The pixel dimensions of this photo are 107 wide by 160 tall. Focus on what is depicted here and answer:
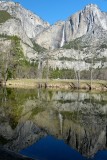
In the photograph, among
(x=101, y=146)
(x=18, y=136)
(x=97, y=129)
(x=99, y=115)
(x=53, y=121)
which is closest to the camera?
(x=101, y=146)

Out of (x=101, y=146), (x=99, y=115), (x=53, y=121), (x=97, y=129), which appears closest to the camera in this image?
(x=101, y=146)

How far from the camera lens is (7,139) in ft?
82.3

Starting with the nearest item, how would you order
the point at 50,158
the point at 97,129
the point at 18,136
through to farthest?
the point at 50,158 → the point at 18,136 → the point at 97,129

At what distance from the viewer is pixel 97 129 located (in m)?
30.4

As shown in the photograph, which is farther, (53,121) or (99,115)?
(99,115)

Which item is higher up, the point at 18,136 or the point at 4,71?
the point at 4,71

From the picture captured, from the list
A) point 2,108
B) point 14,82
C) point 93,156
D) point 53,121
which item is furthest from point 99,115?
point 14,82

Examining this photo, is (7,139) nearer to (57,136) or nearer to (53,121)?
(57,136)

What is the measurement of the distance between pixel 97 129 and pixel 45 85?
79459 mm

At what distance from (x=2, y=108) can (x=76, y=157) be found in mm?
23176

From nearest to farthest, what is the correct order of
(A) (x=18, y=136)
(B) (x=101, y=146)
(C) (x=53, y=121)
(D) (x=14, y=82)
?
(B) (x=101, y=146)
(A) (x=18, y=136)
(C) (x=53, y=121)
(D) (x=14, y=82)

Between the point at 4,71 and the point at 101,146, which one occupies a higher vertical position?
the point at 4,71

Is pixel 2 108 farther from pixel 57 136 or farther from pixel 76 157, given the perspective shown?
pixel 76 157

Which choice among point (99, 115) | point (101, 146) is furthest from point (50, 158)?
point (99, 115)
